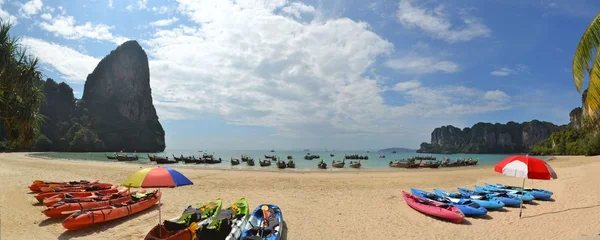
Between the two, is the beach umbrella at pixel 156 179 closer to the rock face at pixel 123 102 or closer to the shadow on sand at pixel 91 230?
the shadow on sand at pixel 91 230

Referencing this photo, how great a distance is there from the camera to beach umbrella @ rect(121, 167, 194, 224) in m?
7.07

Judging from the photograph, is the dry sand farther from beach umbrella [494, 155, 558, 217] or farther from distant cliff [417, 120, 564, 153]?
distant cliff [417, 120, 564, 153]

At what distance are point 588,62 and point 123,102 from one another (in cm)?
13537

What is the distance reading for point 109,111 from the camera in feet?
375

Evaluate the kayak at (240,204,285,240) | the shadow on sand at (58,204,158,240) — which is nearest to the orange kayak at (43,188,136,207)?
the shadow on sand at (58,204,158,240)

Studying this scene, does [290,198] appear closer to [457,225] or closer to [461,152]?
[457,225]

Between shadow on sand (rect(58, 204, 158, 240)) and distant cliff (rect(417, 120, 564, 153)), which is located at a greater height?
distant cliff (rect(417, 120, 564, 153))

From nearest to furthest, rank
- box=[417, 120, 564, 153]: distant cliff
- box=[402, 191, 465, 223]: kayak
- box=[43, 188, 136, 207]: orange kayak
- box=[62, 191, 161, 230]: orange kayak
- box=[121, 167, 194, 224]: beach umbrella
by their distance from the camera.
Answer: box=[121, 167, 194, 224]: beach umbrella → box=[62, 191, 161, 230]: orange kayak → box=[402, 191, 465, 223]: kayak → box=[43, 188, 136, 207]: orange kayak → box=[417, 120, 564, 153]: distant cliff

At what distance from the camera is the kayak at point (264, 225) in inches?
298

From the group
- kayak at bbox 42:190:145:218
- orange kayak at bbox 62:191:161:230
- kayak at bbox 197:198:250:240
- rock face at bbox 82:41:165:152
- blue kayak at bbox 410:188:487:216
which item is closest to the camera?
kayak at bbox 197:198:250:240

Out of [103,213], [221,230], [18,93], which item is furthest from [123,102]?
[221,230]

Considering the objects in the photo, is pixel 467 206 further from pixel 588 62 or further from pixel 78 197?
pixel 78 197

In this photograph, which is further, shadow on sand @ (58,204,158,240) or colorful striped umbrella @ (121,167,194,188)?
shadow on sand @ (58,204,158,240)

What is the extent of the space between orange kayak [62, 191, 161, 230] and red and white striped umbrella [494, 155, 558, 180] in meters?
13.1
